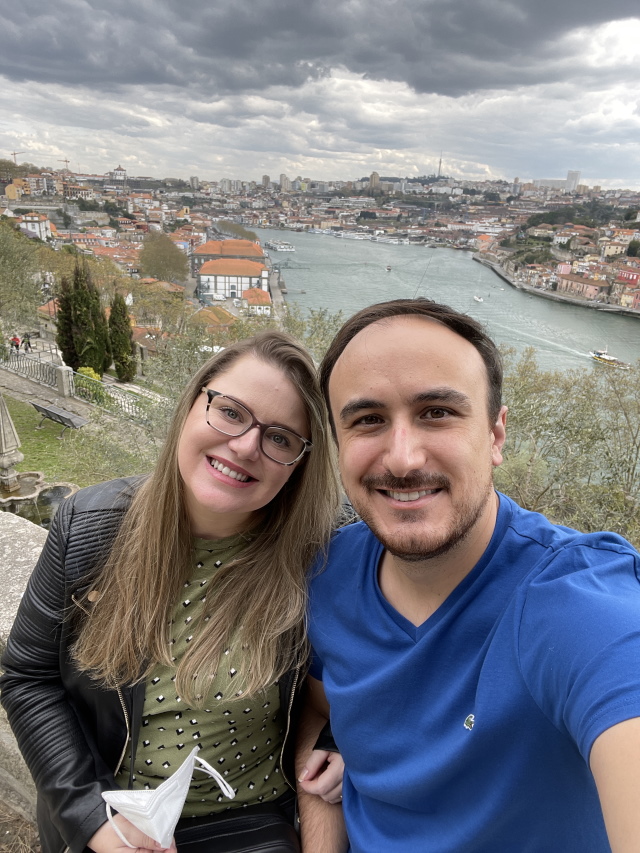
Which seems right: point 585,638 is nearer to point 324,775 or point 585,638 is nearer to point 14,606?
point 324,775

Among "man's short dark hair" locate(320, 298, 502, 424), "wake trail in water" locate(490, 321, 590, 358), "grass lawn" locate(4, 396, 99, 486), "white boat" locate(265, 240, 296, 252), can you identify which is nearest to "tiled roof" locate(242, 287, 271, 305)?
"wake trail in water" locate(490, 321, 590, 358)

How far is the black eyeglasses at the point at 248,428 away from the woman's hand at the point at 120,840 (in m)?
0.85

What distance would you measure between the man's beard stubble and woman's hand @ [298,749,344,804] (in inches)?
25.1

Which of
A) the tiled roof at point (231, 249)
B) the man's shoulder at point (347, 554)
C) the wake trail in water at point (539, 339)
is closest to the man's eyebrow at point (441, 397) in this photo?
the man's shoulder at point (347, 554)

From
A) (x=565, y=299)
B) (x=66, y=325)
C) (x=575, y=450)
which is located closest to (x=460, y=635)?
(x=575, y=450)

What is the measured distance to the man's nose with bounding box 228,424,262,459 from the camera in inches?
47.8

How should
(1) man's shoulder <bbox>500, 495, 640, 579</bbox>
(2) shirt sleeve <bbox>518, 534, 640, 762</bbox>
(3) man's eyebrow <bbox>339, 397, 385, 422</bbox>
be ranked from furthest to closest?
(3) man's eyebrow <bbox>339, 397, 385, 422</bbox>
(1) man's shoulder <bbox>500, 495, 640, 579</bbox>
(2) shirt sleeve <bbox>518, 534, 640, 762</bbox>

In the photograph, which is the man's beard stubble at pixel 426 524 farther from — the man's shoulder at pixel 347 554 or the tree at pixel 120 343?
the tree at pixel 120 343

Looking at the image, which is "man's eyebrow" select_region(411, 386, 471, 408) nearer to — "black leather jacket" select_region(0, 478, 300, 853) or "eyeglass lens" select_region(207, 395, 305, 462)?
"eyeglass lens" select_region(207, 395, 305, 462)

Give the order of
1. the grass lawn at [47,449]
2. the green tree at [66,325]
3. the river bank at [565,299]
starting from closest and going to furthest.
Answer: the grass lawn at [47,449]
the green tree at [66,325]
the river bank at [565,299]

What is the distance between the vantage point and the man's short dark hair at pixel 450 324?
1.01 meters

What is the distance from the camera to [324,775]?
1226 mm

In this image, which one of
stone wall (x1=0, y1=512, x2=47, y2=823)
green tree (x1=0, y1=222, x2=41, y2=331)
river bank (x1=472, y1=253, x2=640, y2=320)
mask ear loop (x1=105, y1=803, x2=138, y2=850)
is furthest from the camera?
river bank (x1=472, y1=253, x2=640, y2=320)

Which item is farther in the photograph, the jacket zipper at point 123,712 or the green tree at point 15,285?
the green tree at point 15,285
